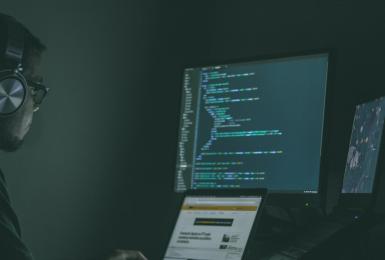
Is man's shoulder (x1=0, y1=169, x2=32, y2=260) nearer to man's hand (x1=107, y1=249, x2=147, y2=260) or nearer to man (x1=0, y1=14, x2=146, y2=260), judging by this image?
man (x1=0, y1=14, x2=146, y2=260)

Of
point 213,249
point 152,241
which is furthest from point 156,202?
point 213,249

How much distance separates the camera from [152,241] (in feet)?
7.34

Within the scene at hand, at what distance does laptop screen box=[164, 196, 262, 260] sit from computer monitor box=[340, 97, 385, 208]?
24cm

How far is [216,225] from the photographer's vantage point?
1.54m

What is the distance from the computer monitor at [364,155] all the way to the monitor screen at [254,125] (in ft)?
0.37

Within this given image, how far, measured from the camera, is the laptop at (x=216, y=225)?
1.47 m

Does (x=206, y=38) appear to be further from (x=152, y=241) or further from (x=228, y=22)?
Result: (x=152, y=241)

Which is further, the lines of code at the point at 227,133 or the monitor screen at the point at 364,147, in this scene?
the lines of code at the point at 227,133

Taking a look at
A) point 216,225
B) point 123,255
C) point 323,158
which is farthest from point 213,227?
point 323,158

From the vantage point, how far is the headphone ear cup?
1.41 metres

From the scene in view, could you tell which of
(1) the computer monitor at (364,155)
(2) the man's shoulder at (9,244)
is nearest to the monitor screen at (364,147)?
(1) the computer monitor at (364,155)

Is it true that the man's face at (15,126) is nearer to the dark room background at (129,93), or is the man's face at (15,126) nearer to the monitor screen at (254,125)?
the dark room background at (129,93)

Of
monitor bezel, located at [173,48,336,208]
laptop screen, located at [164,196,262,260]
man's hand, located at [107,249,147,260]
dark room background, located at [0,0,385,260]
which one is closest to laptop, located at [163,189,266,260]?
laptop screen, located at [164,196,262,260]

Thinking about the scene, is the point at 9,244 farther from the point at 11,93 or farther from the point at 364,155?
the point at 364,155
